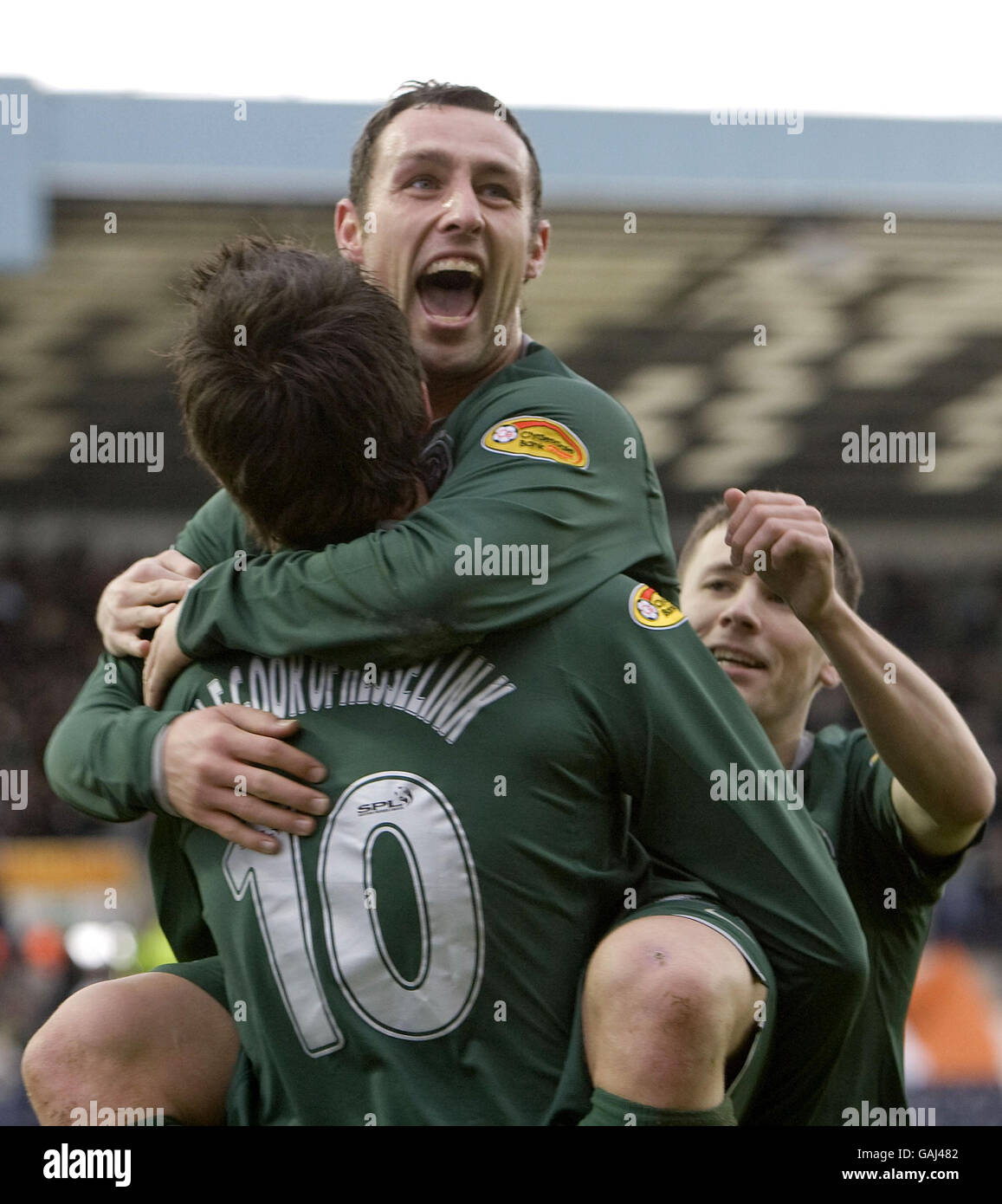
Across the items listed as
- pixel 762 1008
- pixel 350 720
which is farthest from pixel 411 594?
pixel 762 1008

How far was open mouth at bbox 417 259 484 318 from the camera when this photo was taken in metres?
2.37

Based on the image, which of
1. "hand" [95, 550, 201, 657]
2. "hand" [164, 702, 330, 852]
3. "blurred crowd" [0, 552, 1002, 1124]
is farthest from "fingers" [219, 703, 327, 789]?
"blurred crowd" [0, 552, 1002, 1124]

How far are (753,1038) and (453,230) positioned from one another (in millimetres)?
1226

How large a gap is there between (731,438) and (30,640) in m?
6.75

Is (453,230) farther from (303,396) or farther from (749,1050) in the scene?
(749,1050)

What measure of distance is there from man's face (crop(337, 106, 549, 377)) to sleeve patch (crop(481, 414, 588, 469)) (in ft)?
1.11

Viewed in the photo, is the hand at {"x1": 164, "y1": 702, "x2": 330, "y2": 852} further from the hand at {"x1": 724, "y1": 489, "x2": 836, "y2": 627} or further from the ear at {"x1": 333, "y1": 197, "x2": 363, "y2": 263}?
the ear at {"x1": 333, "y1": 197, "x2": 363, "y2": 263}

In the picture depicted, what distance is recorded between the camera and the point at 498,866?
183cm

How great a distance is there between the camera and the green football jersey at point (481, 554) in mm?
1829

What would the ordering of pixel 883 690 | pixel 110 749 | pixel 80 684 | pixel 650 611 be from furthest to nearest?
pixel 80 684
pixel 883 690
pixel 110 749
pixel 650 611

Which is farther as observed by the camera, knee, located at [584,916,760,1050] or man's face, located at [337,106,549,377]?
man's face, located at [337,106,549,377]

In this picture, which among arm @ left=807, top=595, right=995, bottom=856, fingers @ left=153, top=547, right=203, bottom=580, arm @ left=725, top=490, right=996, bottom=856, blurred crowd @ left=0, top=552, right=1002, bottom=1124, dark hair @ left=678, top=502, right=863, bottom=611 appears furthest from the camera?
blurred crowd @ left=0, top=552, right=1002, bottom=1124

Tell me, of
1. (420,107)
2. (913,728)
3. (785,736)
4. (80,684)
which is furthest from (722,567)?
(80,684)
